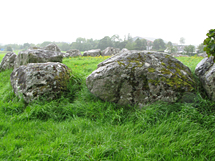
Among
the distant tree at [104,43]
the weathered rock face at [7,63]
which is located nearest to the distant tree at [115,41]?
the distant tree at [104,43]

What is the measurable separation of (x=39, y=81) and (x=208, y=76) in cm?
515

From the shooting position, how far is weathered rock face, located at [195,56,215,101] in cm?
337

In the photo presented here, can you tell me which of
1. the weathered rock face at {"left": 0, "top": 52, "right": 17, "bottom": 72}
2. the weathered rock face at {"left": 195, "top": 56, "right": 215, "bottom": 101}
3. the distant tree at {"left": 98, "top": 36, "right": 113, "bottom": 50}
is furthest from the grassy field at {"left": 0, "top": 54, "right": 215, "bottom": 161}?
the distant tree at {"left": 98, "top": 36, "right": 113, "bottom": 50}

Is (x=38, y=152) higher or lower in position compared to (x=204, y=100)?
lower

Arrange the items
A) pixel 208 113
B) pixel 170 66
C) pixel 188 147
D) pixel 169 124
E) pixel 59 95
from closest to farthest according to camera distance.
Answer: pixel 188 147 < pixel 169 124 < pixel 208 113 < pixel 170 66 < pixel 59 95

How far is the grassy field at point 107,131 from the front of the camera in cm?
230

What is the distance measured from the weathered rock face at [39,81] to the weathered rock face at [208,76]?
175 inches

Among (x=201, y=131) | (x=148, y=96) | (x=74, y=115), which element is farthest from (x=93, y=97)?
(x=201, y=131)

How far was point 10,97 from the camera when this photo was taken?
15.8 feet

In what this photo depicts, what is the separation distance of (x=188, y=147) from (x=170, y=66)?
2.39 metres

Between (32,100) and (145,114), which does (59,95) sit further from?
(145,114)

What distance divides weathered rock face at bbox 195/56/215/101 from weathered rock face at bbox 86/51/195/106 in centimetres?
33

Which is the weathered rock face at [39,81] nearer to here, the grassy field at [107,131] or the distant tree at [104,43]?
the grassy field at [107,131]

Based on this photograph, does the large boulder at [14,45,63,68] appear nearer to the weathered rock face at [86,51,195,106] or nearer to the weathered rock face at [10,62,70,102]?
the weathered rock face at [10,62,70,102]
